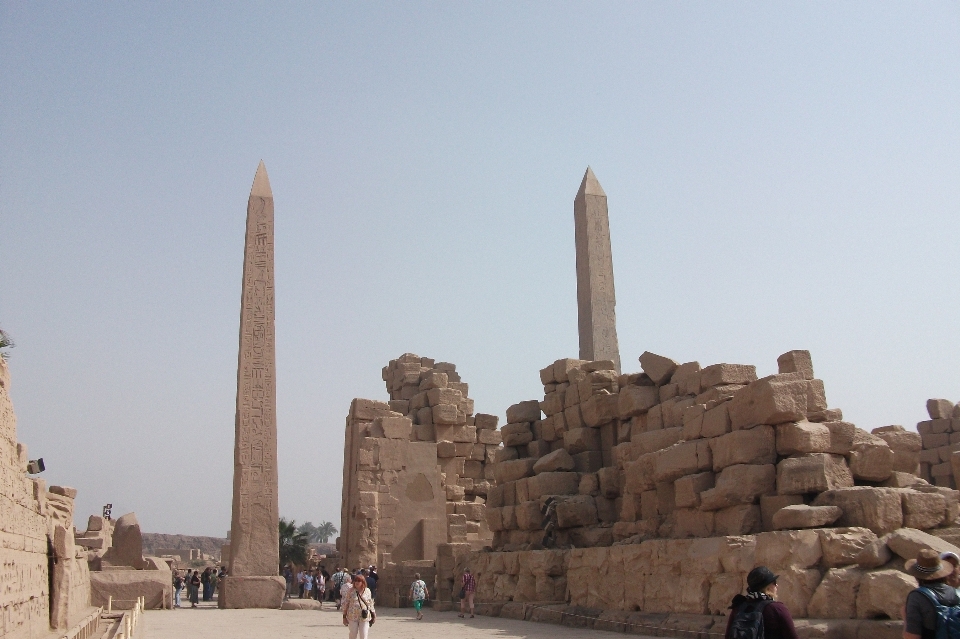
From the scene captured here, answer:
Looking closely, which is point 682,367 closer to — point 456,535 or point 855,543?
point 855,543

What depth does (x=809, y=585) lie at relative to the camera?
293 inches

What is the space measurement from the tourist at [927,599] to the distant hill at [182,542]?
41.6 meters

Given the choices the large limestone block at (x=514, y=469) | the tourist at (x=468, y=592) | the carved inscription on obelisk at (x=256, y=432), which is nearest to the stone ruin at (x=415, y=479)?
the carved inscription on obelisk at (x=256, y=432)

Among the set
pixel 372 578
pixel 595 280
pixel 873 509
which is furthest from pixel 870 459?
pixel 372 578

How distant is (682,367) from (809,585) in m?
3.84

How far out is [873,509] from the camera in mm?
7727

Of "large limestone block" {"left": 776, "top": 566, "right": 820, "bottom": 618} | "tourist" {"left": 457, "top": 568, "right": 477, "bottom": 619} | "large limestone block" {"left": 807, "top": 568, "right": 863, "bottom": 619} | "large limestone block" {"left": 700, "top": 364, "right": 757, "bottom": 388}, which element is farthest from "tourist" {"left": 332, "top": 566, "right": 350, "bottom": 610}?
"large limestone block" {"left": 807, "top": 568, "right": 863, "bottom": 619}

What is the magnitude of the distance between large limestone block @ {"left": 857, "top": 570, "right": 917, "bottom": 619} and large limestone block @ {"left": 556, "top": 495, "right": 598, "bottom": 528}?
16.5ft

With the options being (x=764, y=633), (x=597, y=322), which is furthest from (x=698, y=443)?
(x=597, y=322)

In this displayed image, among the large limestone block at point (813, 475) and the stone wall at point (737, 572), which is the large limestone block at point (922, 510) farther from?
the large limestone block at point (813, 475)

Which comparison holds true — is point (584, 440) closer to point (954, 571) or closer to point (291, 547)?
point (954, 571)

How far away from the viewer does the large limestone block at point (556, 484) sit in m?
12.6

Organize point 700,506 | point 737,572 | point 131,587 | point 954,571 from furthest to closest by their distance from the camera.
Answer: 1. point 131,587
2. point 700,506
3. point 737,572
4. point 954,571

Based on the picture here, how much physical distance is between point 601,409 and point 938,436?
6421mm
